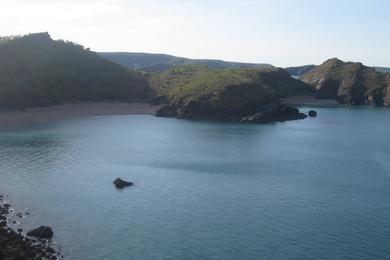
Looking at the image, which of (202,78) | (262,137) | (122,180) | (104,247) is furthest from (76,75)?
(104,247)

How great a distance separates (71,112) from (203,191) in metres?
97.4

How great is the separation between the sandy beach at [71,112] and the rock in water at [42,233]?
8549 cm

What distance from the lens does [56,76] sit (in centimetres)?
17425

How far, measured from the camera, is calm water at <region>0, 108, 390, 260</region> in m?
50.7

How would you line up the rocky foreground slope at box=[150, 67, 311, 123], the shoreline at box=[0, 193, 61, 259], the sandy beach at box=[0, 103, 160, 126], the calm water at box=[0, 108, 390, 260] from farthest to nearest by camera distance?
the rocky foreground slope at box=[150, 67, 311, 123]
the sandy beach at box=[0, 103, 160, 126]
the calm water at box=[0, 108, 390, 260]
the shoreline at box=[0, 193, 61, 259]

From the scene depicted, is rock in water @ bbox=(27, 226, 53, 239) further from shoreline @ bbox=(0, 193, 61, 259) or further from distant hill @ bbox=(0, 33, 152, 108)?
distant hill @ bbox=(0, 33, 152, 108)

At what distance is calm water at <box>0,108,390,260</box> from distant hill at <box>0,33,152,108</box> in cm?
3837

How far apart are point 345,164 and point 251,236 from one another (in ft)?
142

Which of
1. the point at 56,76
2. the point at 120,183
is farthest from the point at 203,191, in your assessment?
the point at 56,76

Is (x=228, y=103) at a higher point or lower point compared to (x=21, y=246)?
higher

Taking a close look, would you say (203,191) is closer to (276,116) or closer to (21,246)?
(21,246)

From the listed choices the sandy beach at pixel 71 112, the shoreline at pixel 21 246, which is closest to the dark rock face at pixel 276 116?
the sandy beach at pixel 71 112

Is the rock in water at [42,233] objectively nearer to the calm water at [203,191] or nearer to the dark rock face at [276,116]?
the calm water at [203,191]

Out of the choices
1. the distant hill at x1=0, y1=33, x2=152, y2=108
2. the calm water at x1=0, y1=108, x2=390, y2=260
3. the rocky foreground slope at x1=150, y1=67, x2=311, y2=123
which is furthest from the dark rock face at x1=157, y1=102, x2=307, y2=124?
the distant hill at x1=0, y1=33, x2=152, y2=108
